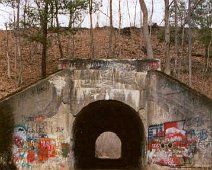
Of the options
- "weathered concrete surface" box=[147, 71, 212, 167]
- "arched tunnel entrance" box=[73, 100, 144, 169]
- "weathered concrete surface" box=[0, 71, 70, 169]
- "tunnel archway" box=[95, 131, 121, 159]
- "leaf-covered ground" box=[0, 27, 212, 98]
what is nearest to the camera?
"weathered concrete surface" box=[147, 71, 212, 167]

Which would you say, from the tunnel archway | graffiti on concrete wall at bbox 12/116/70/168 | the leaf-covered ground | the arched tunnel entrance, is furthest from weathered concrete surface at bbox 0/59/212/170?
the tunnel archway

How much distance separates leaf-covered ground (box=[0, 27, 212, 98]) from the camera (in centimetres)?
2912

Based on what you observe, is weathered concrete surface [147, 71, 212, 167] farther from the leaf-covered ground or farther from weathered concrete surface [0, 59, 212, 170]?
the leaf-covered ground

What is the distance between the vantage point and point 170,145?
13.9m

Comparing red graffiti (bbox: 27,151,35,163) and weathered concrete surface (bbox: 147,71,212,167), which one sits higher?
weathered concrete surface (bbox: 147,71,212,167)

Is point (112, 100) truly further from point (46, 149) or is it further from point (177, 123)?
point (46, 149)

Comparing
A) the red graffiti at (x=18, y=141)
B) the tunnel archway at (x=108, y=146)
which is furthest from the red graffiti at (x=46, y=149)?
the tunnel archway at (x=108, y=146)

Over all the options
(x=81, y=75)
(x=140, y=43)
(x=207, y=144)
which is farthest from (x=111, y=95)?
(x=140, y=43)

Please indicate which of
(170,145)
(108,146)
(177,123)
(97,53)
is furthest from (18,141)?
(97,53)

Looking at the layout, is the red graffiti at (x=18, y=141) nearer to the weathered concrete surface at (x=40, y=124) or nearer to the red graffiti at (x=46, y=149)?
the weathered concrete surface at (x=40, y=124)

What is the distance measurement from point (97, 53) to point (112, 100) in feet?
69.2

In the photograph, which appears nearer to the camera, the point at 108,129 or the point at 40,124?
the point at 40,124

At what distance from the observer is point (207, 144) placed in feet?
44.6

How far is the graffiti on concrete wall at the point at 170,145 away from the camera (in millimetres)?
13727
